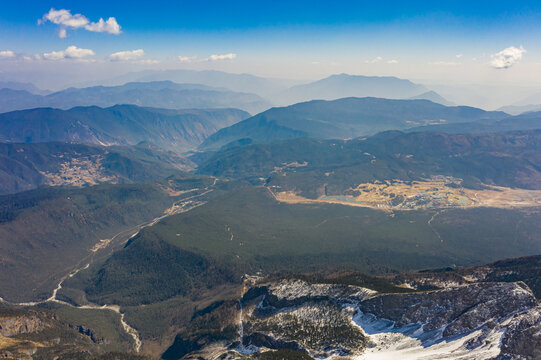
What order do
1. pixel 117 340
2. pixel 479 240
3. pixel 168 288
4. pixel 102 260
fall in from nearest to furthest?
pixel 117 340 < pixel 168 288 < pixel 479 240 < pixel 102 260

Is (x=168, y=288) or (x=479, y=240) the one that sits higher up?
(x=479, y=240)

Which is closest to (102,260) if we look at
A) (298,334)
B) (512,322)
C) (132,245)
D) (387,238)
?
(132,245)

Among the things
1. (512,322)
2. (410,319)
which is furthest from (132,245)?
(512,322)

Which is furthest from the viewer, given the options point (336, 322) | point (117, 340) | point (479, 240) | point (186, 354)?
point (479, 240)

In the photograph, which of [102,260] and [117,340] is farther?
[102,260]

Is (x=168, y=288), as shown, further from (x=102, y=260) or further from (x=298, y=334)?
(x=298, y=334)

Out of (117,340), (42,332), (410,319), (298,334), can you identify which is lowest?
(117,340)
